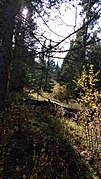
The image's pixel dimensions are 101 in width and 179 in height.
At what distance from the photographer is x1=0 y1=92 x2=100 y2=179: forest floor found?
5.34 metres

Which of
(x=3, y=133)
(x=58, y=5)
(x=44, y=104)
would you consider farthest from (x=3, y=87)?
(x=44, y=104)

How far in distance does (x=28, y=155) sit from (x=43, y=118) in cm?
298

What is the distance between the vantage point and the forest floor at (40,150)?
5.34 m

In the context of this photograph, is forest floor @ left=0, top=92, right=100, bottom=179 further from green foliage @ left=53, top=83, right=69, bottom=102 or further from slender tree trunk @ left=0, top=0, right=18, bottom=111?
green foliage @ left=53, top=83, right=69, bottom=102

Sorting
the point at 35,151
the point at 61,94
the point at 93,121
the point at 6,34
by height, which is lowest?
the point at 35,151

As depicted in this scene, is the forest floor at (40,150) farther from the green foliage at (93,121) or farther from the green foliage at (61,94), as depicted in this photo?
the green foliage at (61,94)

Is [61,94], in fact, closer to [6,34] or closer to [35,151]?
[6,34]

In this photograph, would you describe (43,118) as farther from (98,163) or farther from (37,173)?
(37,173)

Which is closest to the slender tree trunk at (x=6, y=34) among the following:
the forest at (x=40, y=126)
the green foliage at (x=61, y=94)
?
the forest at (x=40, y=126)

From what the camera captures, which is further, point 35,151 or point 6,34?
point 6,34

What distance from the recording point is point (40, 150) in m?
6.23

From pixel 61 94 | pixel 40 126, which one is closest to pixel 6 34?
pixel 40 126

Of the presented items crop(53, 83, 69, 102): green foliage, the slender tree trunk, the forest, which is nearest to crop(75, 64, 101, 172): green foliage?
the forest

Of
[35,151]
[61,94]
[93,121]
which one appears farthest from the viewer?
[61,94]
